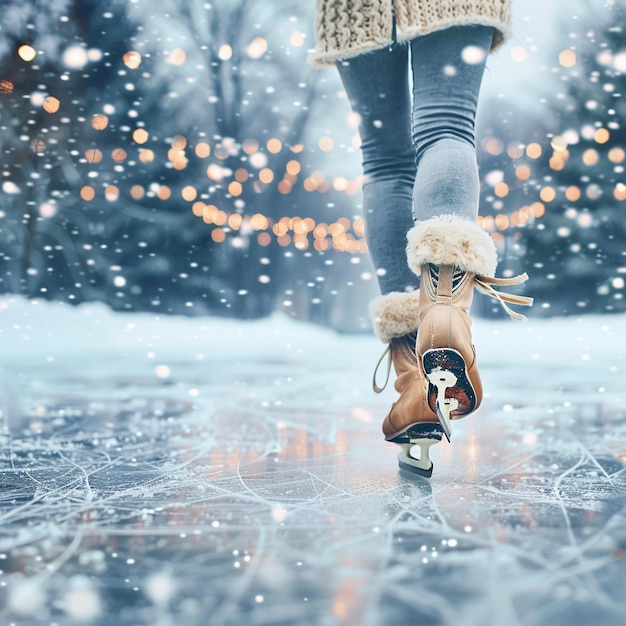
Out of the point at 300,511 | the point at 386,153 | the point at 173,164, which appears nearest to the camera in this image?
the point at 300,511

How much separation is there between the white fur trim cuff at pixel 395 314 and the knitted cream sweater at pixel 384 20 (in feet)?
1.16

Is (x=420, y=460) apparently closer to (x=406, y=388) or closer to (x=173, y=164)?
(x=406, y=388)

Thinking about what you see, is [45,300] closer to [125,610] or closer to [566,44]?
[566,44]

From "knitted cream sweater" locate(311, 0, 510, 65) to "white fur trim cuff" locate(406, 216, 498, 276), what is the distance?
0.91 ft

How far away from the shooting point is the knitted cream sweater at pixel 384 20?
3.15 feet

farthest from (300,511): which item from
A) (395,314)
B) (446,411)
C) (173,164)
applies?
(173,164)

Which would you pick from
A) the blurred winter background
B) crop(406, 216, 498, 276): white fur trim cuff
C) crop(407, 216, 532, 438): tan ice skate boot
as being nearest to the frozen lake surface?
crop(407, 216, 532, 438): tan ice skate boot

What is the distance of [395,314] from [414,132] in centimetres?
25

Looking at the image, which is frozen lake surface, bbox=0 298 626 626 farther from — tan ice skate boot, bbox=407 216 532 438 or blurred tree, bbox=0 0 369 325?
blurred tree, bbox=0 0 369 325

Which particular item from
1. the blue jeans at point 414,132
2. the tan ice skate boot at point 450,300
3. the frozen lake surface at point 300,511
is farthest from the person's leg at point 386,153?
the frozen lake surface at point 300,511

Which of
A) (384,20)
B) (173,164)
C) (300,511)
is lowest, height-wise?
(300,511)

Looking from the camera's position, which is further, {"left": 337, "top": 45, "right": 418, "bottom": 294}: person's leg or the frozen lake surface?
{"left": 337, "top": 45, "right": 418, "bottom": 294}: person's leg

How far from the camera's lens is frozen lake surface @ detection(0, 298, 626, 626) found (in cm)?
53

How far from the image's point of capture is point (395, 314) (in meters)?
1.01
